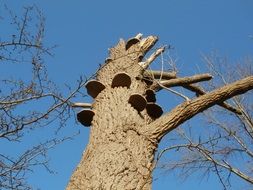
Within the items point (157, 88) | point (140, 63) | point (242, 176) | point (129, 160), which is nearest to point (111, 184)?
point (129, 160)

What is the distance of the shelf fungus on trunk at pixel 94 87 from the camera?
4238 millimetres

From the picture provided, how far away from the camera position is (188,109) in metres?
3.65

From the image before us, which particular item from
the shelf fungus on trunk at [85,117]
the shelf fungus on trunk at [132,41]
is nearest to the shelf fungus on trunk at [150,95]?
the shelf fungus on trunk at [85,117]

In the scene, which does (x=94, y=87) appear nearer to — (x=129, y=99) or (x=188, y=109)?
(x=129, y=99)

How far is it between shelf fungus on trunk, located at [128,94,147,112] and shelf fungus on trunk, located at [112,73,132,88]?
13.1 inches

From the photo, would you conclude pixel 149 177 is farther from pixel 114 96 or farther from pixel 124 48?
pixel 124 48

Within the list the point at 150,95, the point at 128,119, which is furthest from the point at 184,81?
the point at 128,119

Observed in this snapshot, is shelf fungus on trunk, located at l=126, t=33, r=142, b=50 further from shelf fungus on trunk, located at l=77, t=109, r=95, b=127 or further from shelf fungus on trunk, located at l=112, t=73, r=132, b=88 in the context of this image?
shelf fungus on trunk, located at l=77, t=109, r=95, b=127

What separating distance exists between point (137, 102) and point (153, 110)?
0.27 m

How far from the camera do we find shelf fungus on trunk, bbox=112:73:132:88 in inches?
165

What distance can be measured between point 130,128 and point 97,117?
47 cm

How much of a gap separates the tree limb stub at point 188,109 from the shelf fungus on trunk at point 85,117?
74 centimetres

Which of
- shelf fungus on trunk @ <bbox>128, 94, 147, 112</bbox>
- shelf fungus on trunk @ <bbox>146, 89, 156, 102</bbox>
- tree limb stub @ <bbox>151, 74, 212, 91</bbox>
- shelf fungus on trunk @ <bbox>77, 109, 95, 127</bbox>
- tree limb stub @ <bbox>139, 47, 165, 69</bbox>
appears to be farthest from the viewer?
tree limb stub @ <bbox>139, 47, 165, 69</bbox>

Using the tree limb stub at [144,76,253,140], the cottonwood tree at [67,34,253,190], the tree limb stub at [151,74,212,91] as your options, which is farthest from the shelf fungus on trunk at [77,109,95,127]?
the tree limb stub at [151,74,212,91]
